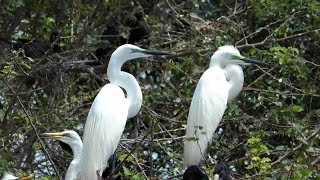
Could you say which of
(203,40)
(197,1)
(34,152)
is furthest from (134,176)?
(197,1)

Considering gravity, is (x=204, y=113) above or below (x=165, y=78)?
below

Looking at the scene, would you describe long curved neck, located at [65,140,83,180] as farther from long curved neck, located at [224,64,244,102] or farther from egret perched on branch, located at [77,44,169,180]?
long curved neck, located at [224,64,244,102]

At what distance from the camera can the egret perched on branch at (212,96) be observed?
666 cm

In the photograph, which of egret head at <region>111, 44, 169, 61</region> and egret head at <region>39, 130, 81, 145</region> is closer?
egret head at <region>39, 130, 81, 145</region>

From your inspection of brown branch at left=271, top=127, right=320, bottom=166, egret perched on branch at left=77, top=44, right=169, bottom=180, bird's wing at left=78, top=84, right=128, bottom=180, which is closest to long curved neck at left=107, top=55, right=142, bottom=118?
egret perched on branch at left=77, top=44, right=169, bottom=180

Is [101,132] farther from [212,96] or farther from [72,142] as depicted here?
[212,96]

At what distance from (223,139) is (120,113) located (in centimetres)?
104

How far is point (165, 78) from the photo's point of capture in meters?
7.97

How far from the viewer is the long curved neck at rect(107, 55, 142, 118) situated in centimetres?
689

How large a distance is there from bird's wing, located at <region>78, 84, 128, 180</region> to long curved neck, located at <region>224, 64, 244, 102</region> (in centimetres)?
75

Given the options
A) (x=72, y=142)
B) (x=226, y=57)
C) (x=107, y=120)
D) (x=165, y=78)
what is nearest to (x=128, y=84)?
(x=107, y=120)

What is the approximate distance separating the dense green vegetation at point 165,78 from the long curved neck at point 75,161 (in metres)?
0.09

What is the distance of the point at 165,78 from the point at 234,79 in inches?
39.0

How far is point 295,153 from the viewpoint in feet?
21.2
